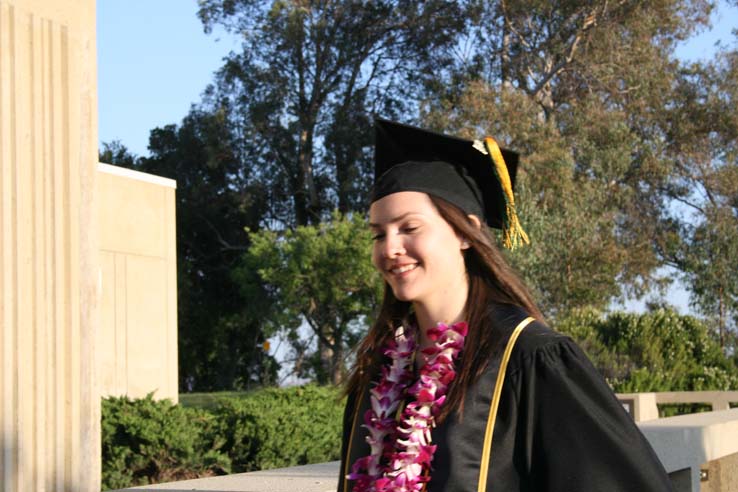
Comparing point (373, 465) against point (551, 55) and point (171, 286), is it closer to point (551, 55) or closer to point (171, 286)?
point (171, 286)

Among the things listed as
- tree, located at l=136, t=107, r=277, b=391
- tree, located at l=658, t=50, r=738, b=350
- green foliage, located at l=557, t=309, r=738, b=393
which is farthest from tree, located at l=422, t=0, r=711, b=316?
green foliage, located at l=557, t=309, r=738, b=393

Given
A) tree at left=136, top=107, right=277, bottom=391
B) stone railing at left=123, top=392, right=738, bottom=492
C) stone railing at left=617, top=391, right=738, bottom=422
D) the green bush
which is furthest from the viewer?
tree at left=136, top=107, right=277, bottom=391

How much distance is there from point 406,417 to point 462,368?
0.61ft

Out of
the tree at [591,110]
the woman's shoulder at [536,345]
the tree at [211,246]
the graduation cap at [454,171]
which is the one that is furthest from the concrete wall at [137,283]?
the tree at [211,246]

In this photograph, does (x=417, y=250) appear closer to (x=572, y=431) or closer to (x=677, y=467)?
(x=572, y=431)

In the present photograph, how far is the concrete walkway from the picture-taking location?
404 centimetres

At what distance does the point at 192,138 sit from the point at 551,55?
12.7 m

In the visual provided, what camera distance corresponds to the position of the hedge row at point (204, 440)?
912 centimetres

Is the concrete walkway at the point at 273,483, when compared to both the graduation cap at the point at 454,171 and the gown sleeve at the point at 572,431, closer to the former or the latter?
the graduation cap at the point at 454,171

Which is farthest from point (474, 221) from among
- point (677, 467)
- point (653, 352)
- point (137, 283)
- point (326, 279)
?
point (326, 279)

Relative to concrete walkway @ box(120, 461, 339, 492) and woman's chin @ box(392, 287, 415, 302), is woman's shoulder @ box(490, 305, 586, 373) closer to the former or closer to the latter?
woman's chin @ box(392, 287, 415, 302)

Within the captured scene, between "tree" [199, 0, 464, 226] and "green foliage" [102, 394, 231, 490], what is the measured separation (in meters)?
26.4

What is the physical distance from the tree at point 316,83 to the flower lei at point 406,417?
3323 centimetres

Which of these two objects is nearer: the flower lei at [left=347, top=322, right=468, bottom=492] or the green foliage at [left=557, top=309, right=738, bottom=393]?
the flower lei at [left=347, top=322, right=468, bottom=492]
